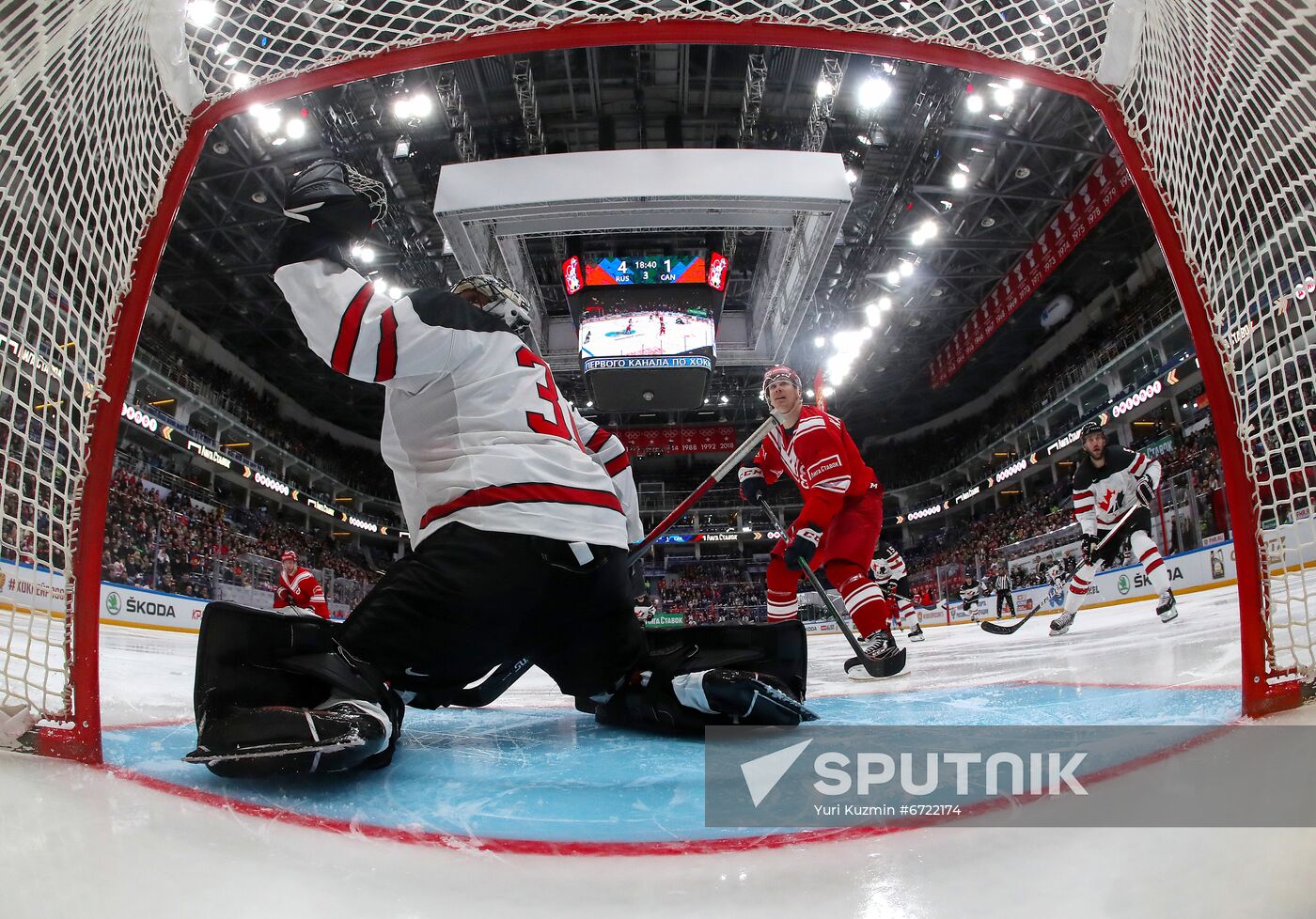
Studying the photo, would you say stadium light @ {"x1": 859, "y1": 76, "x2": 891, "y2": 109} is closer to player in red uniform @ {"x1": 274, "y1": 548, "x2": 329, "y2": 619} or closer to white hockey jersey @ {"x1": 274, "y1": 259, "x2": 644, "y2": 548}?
white hockey jersey @ {"x1": 274, "y1": 259, "x2": 644, "y2": 548}

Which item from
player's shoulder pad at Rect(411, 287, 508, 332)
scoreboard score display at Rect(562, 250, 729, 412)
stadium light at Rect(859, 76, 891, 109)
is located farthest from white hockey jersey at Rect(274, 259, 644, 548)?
stadium light at Rect(859, 76, 891, 109)

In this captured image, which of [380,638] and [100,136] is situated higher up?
[100,136]

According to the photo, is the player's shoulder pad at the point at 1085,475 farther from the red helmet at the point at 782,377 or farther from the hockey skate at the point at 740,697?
the hockey skate at the point at 740,697

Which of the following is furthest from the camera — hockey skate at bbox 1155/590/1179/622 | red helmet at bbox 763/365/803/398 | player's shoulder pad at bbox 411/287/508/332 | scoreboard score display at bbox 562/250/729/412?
scoreboard score display at bbox 562/250/729/412

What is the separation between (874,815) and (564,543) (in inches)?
30.1

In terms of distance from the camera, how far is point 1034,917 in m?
0.51

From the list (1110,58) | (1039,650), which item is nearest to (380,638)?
(1110,58)

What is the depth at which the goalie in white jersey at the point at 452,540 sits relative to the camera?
3.83 feet

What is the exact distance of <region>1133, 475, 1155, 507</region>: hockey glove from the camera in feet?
15.5

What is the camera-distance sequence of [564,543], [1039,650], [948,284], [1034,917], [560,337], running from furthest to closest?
[948,284] < [560,337] < [1039,650] < [564,543] < [1034,917]

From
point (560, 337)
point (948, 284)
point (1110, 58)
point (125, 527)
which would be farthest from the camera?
point (948, 284)

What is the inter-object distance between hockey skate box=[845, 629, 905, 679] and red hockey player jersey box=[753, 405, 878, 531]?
0.55 m

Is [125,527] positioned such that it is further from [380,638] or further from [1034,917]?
[1034,917]

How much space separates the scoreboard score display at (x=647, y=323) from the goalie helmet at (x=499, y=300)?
6.99m
